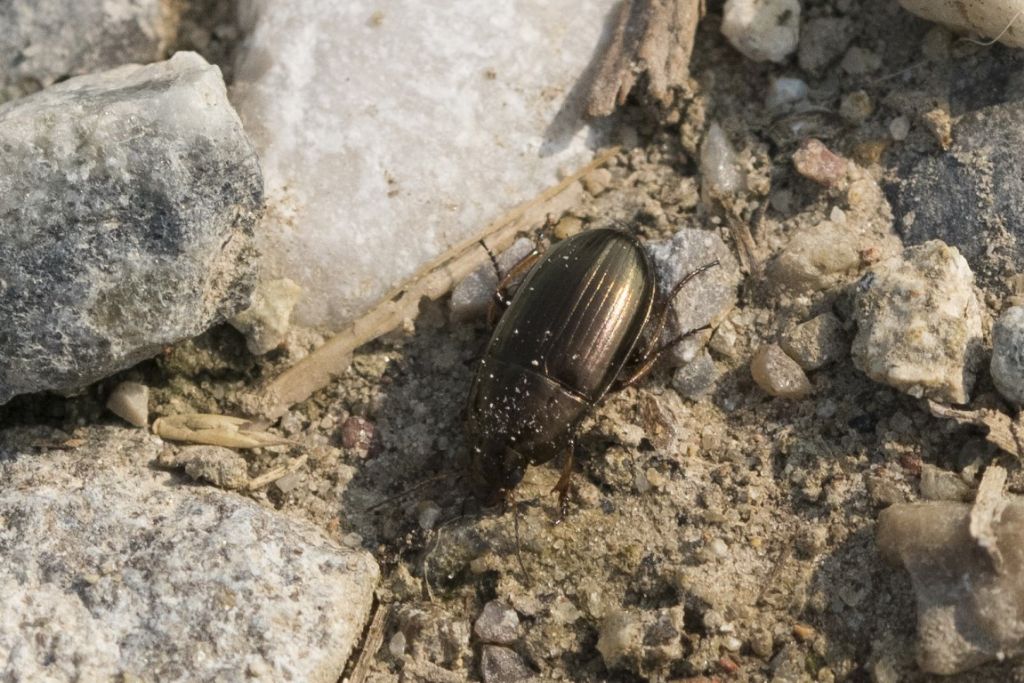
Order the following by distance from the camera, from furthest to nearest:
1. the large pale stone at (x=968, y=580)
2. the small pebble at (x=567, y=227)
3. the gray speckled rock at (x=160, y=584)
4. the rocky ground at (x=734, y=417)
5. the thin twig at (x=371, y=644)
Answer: the small pebble at (x=567, y=227)
the thin twig at (x=371, y=644)
the rocky ground at (x=734, y=417)
the gray speckled rock at (x=160, y=584)
the large pale stone at (x=968, y=580)

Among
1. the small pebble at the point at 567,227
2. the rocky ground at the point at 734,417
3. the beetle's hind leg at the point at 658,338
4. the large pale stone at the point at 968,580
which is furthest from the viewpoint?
the small pebble at the point at 567,227

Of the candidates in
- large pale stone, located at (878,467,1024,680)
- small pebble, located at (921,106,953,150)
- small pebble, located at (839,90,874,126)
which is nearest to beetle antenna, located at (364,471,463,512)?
large pale stone, located at (878,467,1024,680)

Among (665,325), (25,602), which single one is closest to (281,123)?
(665,325)

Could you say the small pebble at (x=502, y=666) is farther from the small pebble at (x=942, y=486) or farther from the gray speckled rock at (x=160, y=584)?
the small pebble at (x=942, y=486)

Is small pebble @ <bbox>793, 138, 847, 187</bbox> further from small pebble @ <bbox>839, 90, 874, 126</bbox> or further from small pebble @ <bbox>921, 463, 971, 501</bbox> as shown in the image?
small pebble @ <bbox>921, 463, 971, 501</bbox>

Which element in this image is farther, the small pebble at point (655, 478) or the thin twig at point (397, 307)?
the thin twig at point (397, 307)

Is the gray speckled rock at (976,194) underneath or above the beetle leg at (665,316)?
above

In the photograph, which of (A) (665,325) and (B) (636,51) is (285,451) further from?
(B) (636,51)

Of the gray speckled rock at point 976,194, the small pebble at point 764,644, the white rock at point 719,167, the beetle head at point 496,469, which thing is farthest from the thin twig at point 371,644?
the gray speckled rock at point 976,194
